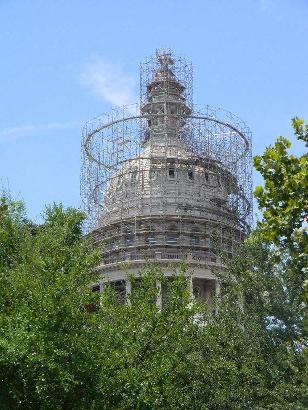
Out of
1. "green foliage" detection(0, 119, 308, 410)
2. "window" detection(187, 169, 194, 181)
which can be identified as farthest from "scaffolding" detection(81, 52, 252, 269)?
"green foliage" detection(0, 119, 308, 410)

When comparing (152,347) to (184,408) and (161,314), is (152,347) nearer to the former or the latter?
(161,314)

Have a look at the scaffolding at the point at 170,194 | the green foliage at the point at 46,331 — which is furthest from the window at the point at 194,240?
the green foliage at the point at 46,331

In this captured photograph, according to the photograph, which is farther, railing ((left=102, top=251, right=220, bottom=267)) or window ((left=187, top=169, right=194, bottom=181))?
window ((left=187, top=169, right=194, bottom=181))

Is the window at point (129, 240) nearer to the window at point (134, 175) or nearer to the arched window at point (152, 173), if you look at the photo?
the window at point (134, 175)

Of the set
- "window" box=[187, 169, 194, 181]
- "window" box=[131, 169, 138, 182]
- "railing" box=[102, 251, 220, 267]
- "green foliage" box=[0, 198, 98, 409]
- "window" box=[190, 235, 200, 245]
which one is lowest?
"green foliage" box=[0, 198, 98, 409]

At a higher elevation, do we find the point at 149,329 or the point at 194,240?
the point at 194,240

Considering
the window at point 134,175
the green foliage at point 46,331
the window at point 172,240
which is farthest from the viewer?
the window at point 134,175

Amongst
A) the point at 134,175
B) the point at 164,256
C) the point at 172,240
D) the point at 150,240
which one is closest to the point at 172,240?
the point at 172,240

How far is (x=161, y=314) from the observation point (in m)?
28.1

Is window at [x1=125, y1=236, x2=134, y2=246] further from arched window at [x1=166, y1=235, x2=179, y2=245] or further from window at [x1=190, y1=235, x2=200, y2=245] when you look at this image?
window at [x1=190, y1=235, x2=200, y2=245]

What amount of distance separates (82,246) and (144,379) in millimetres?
6511

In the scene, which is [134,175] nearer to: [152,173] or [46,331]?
[152,173]

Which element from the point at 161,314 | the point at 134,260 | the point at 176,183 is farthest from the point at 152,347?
the point at 176,183

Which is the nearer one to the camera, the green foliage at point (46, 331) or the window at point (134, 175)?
the green foliage at point (46, 331)
